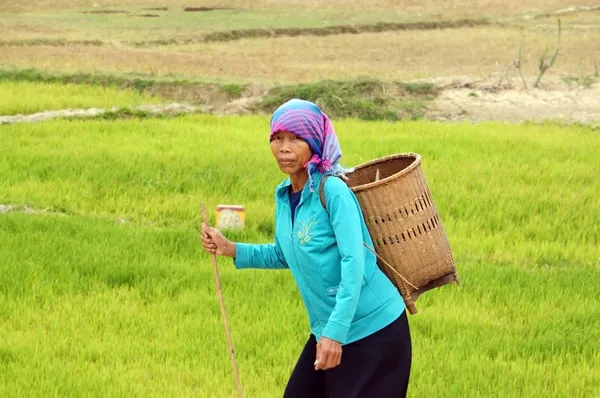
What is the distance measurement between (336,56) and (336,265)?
621 inches

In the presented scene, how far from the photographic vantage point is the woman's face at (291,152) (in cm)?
285

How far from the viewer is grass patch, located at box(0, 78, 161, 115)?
1093 centimetres

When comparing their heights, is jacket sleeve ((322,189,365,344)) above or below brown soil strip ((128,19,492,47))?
above

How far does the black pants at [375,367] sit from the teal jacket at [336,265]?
0.03 meters

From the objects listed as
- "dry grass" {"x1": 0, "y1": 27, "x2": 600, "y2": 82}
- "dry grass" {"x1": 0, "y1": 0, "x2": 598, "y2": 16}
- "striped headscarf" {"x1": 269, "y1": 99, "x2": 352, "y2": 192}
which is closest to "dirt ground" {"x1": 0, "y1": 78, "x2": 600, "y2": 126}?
"dry grass" {"x1": 0, "y1": 27, "x2": 600, "y2": 82}

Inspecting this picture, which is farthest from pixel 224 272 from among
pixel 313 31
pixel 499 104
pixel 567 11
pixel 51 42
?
pixel 567 11

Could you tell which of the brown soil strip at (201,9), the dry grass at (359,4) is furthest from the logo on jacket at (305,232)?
the dry grass at (359,4)

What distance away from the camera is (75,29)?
68.2 feet

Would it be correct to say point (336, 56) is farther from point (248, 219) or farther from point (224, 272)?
point (224, 272)

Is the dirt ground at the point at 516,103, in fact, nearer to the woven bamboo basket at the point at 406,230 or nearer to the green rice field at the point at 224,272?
the green rice field at the point at 224,272

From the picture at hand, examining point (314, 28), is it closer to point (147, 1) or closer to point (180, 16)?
point (180, 16)

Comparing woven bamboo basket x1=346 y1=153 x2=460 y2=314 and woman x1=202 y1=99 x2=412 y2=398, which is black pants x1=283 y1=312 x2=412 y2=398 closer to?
woman x1=202 y1=99 x2=412 y2=398

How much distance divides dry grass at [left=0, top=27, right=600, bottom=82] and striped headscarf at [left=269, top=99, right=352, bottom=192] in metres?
10.4

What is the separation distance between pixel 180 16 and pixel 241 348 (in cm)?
2112
